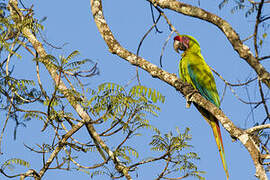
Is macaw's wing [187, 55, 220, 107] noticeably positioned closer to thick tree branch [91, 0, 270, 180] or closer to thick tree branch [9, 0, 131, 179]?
thick tree branch [91, 0, 270, 180]

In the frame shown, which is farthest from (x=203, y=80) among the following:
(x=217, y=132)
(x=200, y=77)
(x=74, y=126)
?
(x=74, y=126)

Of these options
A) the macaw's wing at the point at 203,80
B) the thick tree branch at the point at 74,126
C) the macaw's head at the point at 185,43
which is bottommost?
the thick tree branch at the point at 74,126

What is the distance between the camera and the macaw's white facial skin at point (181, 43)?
15.1ft

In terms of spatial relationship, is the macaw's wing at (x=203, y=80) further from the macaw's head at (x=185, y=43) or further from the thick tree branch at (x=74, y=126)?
the thick tree branch at (x=74, y=126)

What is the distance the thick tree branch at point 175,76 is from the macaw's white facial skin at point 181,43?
1498mm

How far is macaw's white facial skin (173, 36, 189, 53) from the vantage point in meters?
4.62

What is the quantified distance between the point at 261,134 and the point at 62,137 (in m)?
1.78

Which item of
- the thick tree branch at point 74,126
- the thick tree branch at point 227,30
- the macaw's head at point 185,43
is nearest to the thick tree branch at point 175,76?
the thick tree branch at point 227,30

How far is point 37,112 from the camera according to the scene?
318 cm

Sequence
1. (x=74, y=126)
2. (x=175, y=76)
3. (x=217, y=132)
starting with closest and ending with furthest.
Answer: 1. (x=175, y=76)
2. (x=74, y=126)
3. (x=217, y=132)

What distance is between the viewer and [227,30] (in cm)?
260

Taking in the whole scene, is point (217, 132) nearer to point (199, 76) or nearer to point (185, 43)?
point (199, 76)

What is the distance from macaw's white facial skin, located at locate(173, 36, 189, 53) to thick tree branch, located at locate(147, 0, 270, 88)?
1.70 meters

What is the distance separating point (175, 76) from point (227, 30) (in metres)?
0.68
